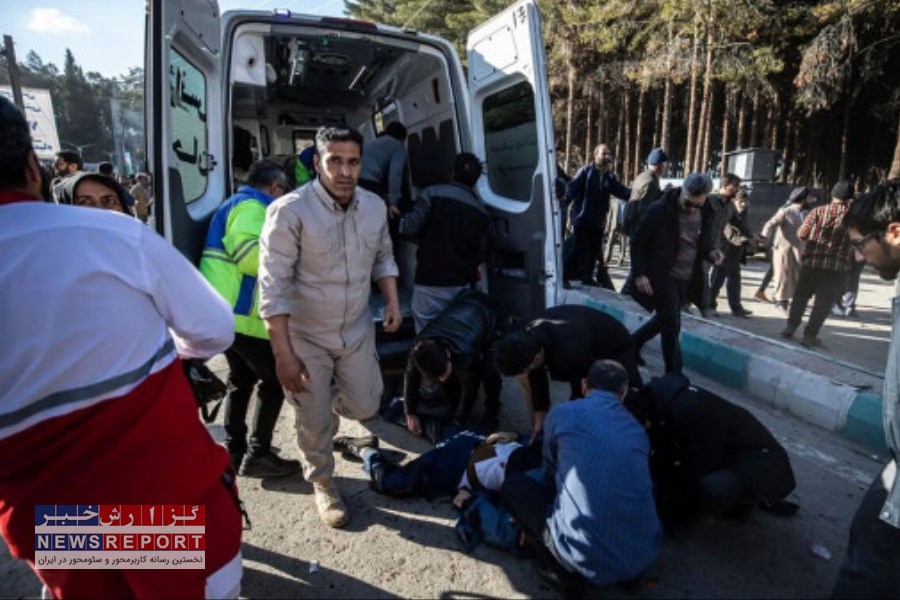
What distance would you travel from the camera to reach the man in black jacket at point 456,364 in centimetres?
287

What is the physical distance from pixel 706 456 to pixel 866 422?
169 cm

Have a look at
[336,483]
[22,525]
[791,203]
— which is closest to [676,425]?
[336,483]

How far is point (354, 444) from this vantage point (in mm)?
2959

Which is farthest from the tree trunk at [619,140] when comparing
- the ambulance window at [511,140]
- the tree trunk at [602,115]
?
the ambulance window at [511,140]

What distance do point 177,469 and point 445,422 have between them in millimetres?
2132

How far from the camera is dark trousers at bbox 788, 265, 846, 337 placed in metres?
4.75

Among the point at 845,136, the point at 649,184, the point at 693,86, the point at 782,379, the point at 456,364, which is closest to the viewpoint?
the point at 456,364

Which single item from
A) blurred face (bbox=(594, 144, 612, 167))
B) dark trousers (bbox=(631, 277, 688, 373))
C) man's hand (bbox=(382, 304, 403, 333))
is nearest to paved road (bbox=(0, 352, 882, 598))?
man's hand (bbox=(382, 304, 403, 333))

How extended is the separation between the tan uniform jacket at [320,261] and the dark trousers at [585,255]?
3994mm

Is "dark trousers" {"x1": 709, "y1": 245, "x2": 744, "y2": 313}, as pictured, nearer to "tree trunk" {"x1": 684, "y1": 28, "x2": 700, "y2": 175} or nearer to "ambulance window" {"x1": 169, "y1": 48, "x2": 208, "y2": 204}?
"ambulance window" {"x1": 169, "y1": 48, "x2": 208, "y2": 204}

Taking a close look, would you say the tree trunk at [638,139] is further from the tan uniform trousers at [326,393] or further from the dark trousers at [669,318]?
the tan uniform trousers at [326,393]

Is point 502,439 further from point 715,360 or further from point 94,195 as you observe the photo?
point 715,360

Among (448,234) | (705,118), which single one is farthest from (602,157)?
(705,118)

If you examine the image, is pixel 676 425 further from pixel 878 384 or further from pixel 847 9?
pixel 847 9
